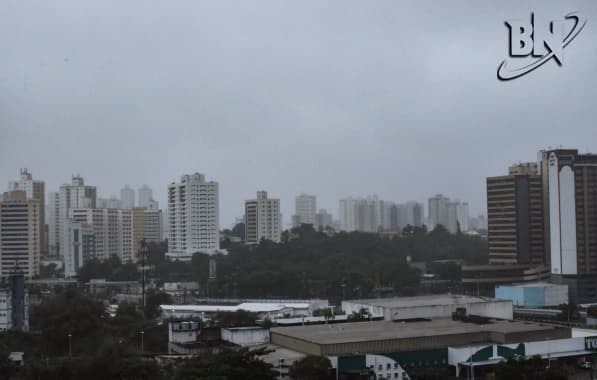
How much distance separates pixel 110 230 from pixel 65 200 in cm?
318

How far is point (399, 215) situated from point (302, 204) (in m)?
4.75

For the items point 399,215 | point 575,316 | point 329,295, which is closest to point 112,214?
point 329,295

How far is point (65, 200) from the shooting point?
2259 cm

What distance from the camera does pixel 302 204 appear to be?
3291 cm

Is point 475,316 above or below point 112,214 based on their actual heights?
below

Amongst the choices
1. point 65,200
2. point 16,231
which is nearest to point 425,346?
point 16,231

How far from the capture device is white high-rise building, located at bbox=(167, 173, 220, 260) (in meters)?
18.9

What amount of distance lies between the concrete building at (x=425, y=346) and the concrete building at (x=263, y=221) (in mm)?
12556

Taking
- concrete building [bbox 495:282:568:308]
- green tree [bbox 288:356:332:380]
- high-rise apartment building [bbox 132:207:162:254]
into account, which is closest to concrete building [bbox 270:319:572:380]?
green tree [bbox 288:356:332:380]

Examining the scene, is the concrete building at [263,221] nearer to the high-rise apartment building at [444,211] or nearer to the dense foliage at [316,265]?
the dense foliage at [316,265]

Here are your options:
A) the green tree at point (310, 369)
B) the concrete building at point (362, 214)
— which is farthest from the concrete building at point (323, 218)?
the green tree at point (310, 369)

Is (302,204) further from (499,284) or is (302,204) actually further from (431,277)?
(499,284)

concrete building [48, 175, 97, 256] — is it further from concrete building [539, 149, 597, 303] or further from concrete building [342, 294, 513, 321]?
concrete building [342, 294, 513, 321]

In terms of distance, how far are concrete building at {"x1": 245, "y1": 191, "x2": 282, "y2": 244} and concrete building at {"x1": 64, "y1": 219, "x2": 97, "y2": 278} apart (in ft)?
13.2
